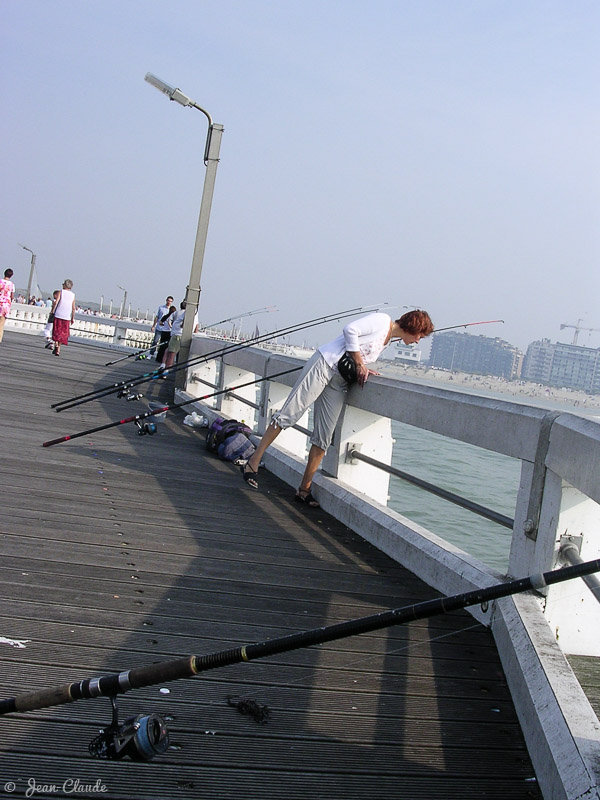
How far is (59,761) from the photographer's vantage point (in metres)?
2.12

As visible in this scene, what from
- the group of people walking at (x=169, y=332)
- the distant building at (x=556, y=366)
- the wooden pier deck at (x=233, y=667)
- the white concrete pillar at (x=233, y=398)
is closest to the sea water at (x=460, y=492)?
the white concrete pillar at (x=233, y=398)

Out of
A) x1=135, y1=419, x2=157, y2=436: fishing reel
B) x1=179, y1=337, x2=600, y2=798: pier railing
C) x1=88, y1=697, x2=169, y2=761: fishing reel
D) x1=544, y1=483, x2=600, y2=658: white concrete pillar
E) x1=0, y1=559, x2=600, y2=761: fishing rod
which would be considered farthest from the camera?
x1=135, y1=419, x2=157, y2=436: fishing reel

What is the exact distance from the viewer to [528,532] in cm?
341

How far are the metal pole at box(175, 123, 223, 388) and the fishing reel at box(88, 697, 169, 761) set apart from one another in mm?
10290

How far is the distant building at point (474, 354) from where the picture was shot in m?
24.9

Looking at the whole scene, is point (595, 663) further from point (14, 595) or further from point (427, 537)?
point (14, 595)

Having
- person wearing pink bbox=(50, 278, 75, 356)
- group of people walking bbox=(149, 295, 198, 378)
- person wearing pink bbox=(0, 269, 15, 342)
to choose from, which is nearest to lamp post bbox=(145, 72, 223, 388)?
group of people walking bbox=(149, 295, 198, 378)

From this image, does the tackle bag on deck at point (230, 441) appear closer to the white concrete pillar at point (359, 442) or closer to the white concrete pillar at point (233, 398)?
the white concrete pillar at point (233, 398)

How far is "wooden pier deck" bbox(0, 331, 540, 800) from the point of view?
221 cm

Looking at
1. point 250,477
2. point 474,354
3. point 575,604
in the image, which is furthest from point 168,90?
point 474,354

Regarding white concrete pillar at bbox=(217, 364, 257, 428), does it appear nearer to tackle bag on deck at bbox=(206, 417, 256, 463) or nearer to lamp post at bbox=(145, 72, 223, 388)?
tackle bag on deck at bbox=(206, 417, 256, 463)

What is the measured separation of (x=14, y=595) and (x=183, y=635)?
73cm

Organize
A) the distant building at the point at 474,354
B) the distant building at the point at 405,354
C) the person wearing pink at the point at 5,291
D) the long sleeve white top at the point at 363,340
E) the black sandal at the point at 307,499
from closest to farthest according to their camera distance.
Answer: the long sleeve white top at the point at 363,340 → the black sandal at the point at 307,499 → the distant building at the point at 405,354 → the person wearing pink at the point at 5,291 → the distant building at the point at 474,354

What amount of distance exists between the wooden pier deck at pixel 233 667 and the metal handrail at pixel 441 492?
0.46 metres
